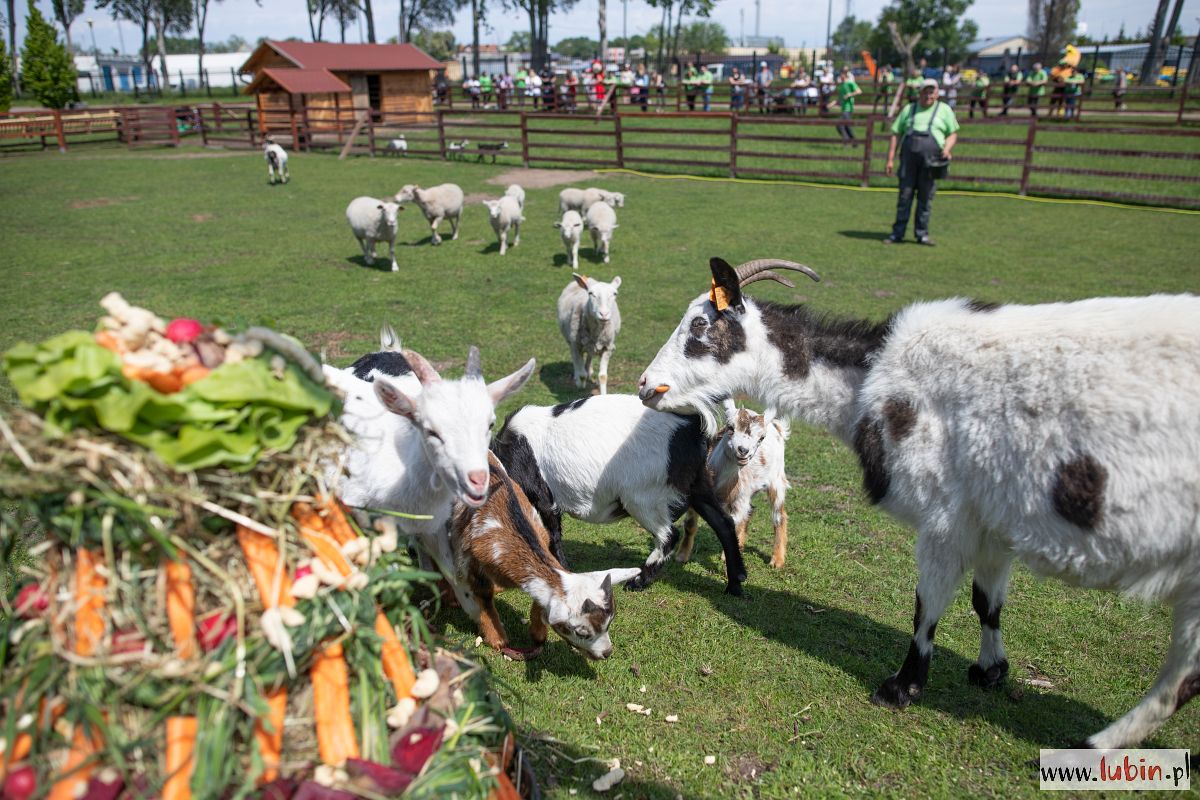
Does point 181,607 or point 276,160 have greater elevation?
point 276,160

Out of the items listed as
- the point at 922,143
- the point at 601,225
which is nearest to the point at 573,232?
the point at 601,225

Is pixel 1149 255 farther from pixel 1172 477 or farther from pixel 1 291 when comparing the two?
pixel 1 291

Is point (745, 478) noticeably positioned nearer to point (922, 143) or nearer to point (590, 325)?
point (590, 325)

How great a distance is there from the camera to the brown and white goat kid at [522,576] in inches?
153

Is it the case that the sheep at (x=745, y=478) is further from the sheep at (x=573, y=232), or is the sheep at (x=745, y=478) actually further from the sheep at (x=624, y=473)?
the sheep at (x=573, y=232)

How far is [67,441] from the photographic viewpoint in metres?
1.94

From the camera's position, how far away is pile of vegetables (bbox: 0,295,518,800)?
194 centimetres

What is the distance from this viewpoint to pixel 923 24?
6419 centimetres

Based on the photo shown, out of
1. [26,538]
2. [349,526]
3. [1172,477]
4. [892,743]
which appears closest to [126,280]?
[26,538]

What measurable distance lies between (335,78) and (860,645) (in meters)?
38.1

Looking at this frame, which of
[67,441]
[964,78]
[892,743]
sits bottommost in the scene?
[892,743]

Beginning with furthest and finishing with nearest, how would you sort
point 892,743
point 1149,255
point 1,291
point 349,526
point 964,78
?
point 964,78 → point 1149,255 → point 1,291 → point 892,743 → point 349,526

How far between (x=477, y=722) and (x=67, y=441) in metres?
1.45

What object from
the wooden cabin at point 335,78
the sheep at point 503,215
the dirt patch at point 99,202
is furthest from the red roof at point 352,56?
the sheep at point 503,215
